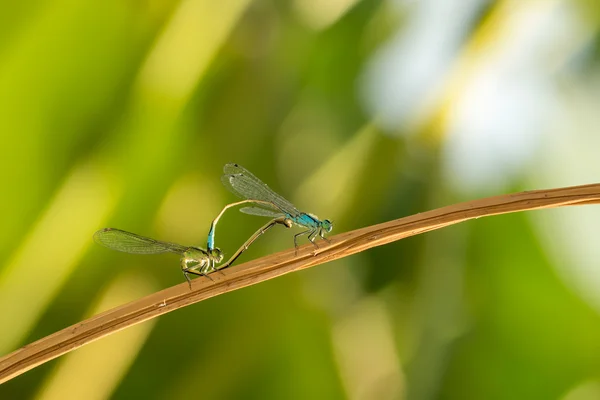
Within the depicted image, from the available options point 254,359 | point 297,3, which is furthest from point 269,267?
point 297,3

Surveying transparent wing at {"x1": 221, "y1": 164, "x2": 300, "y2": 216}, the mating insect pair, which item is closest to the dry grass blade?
the mating insect pair

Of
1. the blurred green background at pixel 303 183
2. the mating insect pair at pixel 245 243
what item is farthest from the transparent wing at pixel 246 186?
the blurred green background at pixel 303 183

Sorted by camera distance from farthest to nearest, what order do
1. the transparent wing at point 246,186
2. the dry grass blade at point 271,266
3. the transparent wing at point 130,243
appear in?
the transparent wing at point 246,186 < the transparent wing at point 130,243 < the dry grass blade at point 271,266

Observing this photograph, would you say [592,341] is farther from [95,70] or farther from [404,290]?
[95,70]

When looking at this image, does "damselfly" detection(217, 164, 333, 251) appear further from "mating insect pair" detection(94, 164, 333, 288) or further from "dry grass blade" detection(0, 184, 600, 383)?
"dry grass blade" detection(0, 184, 600, 383)

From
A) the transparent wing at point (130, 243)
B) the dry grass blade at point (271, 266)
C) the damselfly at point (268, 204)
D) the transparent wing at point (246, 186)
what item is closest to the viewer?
the dry grass blade at point (271, 266)

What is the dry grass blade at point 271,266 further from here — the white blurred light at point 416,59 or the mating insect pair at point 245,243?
the white blurred light at point 416,59
